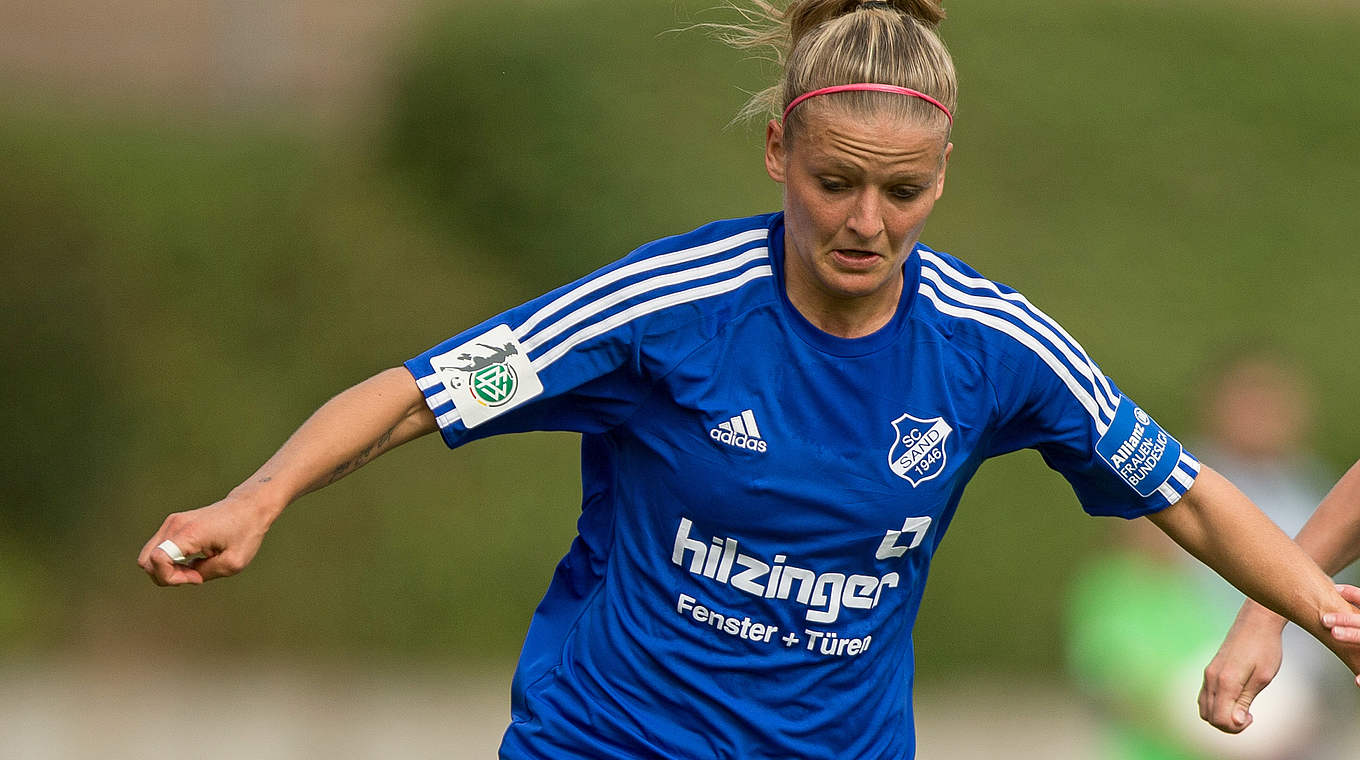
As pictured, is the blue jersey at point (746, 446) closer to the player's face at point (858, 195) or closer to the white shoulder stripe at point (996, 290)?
the white shoulder stripe at point (996, 290)

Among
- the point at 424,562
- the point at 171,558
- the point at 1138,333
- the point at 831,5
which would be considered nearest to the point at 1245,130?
the point at 1138,333

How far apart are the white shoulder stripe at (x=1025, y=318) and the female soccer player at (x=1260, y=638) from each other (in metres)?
0.95

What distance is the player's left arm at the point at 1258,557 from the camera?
12.5ft

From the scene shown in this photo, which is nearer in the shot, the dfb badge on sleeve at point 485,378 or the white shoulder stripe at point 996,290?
the dfb badge on sleeve at point 485,378

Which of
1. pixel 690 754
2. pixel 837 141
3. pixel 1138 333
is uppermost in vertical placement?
pixel 1138 333

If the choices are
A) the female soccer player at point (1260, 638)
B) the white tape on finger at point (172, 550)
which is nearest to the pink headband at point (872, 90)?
the white tape on finger at point (172, 550)

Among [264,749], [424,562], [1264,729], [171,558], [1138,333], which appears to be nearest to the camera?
[171,558]

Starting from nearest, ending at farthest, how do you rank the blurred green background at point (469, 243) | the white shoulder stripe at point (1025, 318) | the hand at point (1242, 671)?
the white shoulder stripe at point (1025, 318)
the hand at point (1242, 671)
the blurred green background at point (469, 243)

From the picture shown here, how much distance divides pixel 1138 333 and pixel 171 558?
8856 millimetres

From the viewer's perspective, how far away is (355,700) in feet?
29.9

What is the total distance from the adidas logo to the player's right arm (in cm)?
61

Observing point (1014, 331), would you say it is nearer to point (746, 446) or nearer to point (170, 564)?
point (746, 446)

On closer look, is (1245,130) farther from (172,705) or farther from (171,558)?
(171,558)

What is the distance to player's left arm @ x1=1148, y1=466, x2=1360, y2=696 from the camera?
3.81 m
